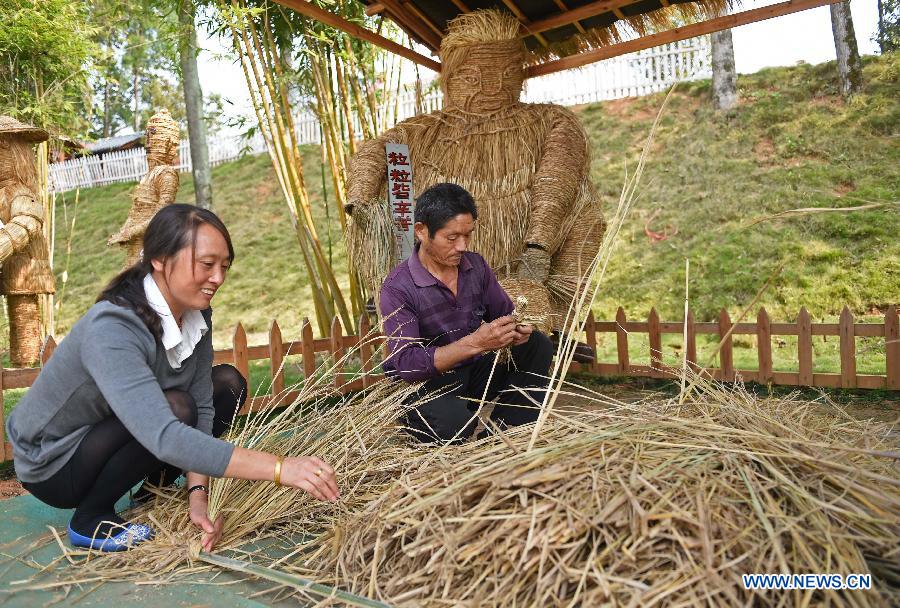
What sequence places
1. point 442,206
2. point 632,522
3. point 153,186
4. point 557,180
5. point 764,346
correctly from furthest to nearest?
point 153,186, point 764,346, point 557,180, point 442,206, point 632,522

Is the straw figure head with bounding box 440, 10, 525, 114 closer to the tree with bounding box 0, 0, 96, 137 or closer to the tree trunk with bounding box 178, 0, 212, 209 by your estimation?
the tree with bounding box 0, 0, 96, 137

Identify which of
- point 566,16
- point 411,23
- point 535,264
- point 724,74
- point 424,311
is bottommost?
point 424,311

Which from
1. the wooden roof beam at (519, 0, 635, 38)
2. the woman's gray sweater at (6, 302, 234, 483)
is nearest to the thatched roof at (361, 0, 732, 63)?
the wooden roof beam at (519, 0, 635, 38)

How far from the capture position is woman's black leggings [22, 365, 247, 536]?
2.21 metres

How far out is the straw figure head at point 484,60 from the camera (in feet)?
14.1

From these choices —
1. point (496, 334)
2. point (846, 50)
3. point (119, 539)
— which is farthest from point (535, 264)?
point (846, 50)

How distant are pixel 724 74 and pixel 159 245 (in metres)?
11.7

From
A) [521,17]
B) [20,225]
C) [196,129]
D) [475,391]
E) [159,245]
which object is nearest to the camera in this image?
[159,245]

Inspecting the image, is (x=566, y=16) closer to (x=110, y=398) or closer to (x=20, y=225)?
(x=110, y=398)

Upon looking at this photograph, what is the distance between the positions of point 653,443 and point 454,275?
5.12ft

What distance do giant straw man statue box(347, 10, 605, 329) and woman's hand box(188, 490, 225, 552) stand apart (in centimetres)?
→ 208

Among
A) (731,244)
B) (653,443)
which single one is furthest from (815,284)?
(653,443)

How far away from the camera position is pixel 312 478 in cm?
188

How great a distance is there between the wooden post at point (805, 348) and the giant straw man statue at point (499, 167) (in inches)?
64.8
